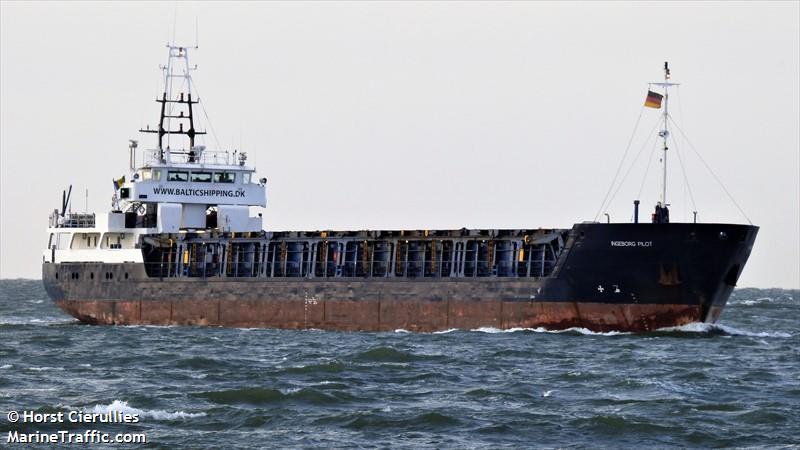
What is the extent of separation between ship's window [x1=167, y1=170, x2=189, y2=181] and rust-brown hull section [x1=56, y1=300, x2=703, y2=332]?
21.0 ft

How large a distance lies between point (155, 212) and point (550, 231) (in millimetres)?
Answer: 21666

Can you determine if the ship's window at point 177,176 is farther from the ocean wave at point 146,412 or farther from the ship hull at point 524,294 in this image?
Result: the ocean wave at point 146,412

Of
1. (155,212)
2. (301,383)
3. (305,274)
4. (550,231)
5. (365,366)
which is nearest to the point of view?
(301,383)

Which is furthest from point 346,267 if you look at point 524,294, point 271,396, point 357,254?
point 271,396

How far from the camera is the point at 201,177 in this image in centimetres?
6419

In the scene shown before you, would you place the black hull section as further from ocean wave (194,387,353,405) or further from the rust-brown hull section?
ocean wave (194,387,353,405)

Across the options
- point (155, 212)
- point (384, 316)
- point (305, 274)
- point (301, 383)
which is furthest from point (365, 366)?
point (155, 212)

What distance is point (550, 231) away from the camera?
50312 millimetres

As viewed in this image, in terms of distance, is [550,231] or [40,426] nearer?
[40,426]

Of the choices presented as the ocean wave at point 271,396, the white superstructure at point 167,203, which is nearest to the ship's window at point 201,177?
the white superstructure at point 167,203

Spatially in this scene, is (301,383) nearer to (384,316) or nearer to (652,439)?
(652,439)

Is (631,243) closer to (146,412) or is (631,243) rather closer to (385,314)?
(385,314)

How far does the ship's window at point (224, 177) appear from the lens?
64500 mm

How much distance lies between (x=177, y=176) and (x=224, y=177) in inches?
90.3
